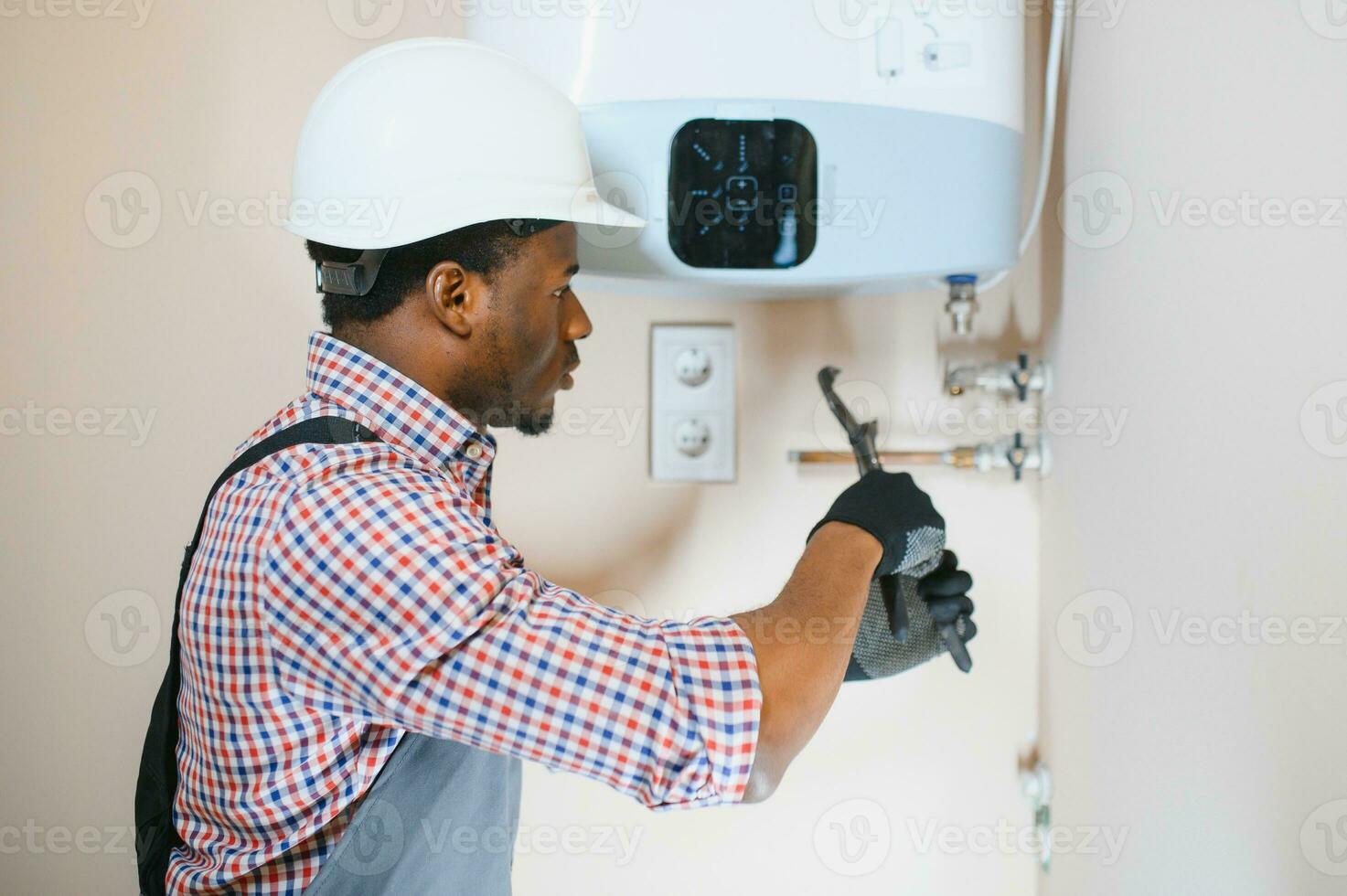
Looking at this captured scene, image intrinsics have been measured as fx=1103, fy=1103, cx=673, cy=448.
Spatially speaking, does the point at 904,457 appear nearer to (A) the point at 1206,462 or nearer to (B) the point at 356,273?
(A) the point at 1206,462

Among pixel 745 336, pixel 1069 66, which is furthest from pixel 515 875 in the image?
pixel 1069 66

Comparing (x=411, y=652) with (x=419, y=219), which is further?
(x=419, y=219)

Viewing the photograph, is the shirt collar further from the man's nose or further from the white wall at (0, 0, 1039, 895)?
the white wall at (0, 0, 1039, 895)

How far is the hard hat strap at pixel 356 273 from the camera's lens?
2.57 feet

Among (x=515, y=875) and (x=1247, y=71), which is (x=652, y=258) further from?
(x=515, y=875)

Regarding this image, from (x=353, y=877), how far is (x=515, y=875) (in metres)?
0.46

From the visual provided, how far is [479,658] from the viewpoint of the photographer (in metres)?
0.62

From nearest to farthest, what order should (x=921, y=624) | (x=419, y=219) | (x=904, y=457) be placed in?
(x=419, y=219) < (x=921, y=624) < (x=904, y=457)

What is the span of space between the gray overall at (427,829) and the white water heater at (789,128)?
1.36ft

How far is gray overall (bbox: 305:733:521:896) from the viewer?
2.52 feet

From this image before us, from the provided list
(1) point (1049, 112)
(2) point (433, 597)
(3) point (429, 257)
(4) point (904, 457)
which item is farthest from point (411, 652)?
(1) point (1049, 112)

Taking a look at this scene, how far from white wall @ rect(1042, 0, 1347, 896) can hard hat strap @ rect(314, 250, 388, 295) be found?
0.58m

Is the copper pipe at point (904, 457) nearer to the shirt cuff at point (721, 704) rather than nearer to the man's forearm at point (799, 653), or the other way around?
the man's forearm at point (799, 653)

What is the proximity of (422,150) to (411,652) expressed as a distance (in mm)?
357
